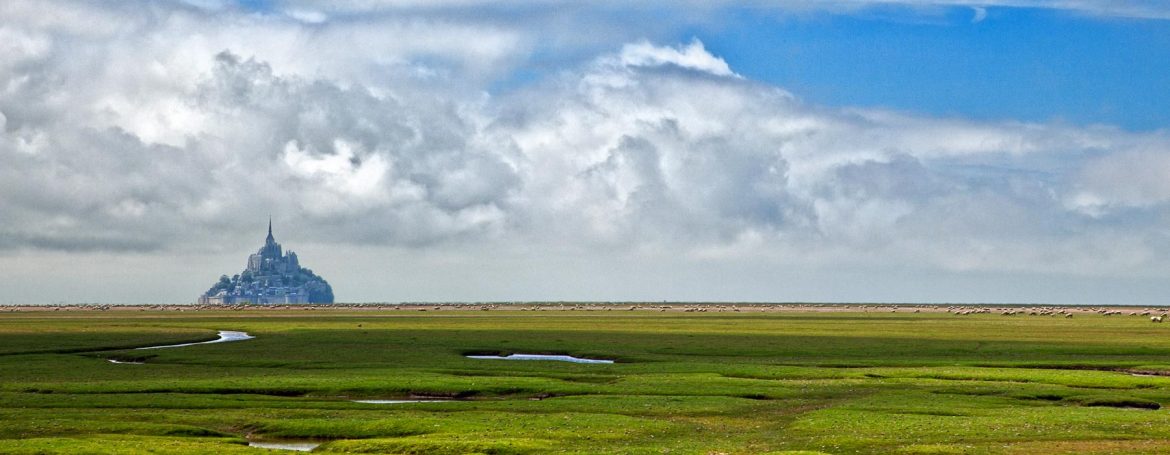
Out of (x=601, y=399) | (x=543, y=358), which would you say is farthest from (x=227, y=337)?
(x=601, y=399)

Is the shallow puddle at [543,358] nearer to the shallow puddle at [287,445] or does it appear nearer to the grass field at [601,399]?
the grass field at [601,399]

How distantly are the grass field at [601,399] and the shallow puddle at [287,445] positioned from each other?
0.59 meters

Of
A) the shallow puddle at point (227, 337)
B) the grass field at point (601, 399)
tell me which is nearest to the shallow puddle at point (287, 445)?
the grass field at point (601, 399)

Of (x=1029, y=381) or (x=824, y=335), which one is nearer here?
(x=1029, y=381)

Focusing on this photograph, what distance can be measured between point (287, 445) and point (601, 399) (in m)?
14.8

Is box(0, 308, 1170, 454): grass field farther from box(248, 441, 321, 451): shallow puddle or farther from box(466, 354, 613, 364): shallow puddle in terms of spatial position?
box(466, 354, 613, 364): shallow puddle

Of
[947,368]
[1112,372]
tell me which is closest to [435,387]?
[947,368]

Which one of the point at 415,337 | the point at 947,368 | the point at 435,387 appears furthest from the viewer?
the point at 415,337

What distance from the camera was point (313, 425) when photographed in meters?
39.7

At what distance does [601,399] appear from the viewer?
4744 centimetres

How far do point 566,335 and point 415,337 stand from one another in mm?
15267

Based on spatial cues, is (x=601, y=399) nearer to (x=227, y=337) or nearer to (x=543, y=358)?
(x=543, y=358)

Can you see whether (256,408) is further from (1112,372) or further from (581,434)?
(1112,372)

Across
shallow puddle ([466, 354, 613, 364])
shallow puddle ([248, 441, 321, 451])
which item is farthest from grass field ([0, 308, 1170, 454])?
shallow puddle ([466, 354, 613, 364])
